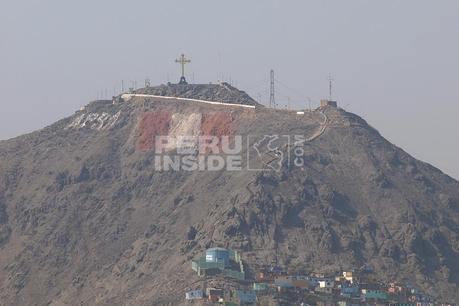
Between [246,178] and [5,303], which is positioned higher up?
[246,178]

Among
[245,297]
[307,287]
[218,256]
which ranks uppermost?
[218,256]

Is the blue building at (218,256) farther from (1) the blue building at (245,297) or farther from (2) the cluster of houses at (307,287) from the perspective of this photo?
(1) the blue building at (245,297)

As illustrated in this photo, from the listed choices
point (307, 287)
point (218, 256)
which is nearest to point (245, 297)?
point (218, 256)

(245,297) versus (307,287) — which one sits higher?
(307,287)

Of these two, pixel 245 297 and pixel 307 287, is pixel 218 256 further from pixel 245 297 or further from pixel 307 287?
pixel 307 287

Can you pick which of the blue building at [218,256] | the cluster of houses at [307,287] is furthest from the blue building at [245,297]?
the blue building at [218,256]

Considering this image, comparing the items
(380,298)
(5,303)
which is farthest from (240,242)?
(5,303)

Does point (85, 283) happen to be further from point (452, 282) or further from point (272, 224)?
point (452, 282)
